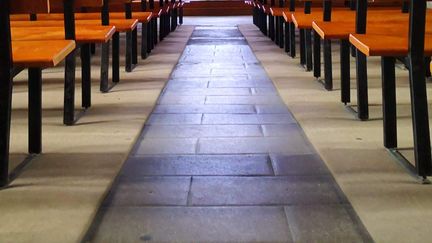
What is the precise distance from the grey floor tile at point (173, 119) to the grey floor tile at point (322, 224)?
1174mm

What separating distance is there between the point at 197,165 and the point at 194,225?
1.82 ft

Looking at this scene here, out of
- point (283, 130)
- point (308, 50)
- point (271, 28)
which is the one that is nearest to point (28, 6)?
point (283, 130)

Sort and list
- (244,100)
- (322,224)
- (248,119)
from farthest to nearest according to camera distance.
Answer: (244,100)
(248,119)
(322,224)

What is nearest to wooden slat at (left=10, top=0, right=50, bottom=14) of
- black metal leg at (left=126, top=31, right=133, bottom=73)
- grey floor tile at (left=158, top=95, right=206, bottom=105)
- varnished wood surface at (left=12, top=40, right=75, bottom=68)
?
varnished wood surface at (left=12, top=40, right=75, bottom=68)

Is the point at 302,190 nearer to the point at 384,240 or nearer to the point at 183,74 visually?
the point at 384,240

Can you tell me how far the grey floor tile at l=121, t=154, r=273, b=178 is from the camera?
202 cm

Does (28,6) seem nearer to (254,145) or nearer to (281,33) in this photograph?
(254,145)

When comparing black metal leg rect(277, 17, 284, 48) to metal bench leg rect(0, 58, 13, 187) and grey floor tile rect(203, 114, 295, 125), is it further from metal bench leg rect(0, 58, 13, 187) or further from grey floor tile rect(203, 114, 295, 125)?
metal bench leg rect(0, 58, 13, 187)

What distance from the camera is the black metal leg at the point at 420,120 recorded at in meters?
1.90

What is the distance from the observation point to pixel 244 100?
3.28 metres

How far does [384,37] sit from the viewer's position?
2.23 m

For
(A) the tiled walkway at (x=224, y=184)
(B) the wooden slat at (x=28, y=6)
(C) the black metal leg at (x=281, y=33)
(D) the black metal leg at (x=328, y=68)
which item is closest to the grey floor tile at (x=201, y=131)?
(A) the tiled walkway at (x=224, y=184)

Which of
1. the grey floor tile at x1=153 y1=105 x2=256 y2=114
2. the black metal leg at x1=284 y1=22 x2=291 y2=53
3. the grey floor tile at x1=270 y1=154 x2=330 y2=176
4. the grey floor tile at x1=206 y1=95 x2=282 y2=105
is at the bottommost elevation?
the grey floor tile at x1=270 y1=154 x2=330 y2=176

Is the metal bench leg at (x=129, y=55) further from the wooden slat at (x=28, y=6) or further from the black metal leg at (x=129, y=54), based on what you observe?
the wooden slat at (x=28, y=6)
